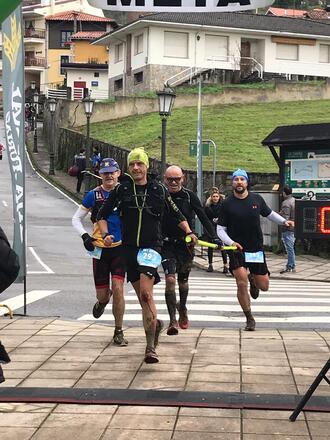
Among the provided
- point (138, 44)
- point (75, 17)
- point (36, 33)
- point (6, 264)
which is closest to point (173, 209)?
point (6, 264)

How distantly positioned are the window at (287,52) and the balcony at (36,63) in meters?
39.8

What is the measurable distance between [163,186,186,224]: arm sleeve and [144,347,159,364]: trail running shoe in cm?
155

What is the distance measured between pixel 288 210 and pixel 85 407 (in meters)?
12.5

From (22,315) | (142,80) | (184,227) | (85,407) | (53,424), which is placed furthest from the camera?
(142,80)

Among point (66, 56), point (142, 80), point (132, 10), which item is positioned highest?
point (66, 56)

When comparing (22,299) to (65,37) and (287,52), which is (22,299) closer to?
(287,52)

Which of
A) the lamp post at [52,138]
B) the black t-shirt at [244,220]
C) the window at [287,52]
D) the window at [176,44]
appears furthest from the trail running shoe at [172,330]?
the window at [287,52]

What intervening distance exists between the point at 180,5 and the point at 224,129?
3462cm

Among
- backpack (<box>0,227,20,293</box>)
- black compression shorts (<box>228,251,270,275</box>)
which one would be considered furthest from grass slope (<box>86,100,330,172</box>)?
backpack (<box>0,227,20,293</box>)

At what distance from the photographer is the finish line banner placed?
17.6ft

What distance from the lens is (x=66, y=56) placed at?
90312 mm

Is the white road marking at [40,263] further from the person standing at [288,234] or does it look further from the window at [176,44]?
the window at [176,44]

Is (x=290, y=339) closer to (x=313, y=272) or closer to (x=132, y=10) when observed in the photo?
(x=132, y=10)

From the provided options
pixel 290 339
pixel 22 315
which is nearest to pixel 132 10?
pixel 290 339
